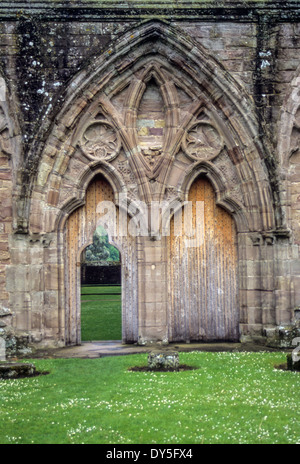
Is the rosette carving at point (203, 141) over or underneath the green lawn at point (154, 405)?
over

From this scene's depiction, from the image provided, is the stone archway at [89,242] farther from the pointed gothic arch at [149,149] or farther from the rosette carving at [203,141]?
the rosette carving at [203,141]

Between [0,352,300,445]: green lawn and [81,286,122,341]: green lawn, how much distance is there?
13.5ft

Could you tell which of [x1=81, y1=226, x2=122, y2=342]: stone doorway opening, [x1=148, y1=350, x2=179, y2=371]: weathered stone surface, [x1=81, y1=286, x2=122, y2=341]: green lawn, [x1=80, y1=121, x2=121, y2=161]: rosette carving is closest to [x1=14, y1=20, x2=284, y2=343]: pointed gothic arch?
[x1=80, y1=121, x2=121, y2=161]: rosette carving

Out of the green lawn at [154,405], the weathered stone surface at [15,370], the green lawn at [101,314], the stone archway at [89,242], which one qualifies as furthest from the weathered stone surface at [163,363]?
the green lawn at [101,314]

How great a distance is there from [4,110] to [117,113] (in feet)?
7.18

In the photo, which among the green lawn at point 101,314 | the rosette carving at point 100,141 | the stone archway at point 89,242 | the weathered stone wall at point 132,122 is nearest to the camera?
the weathered stone wall at point 132,122

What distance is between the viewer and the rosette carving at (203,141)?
36.7ft

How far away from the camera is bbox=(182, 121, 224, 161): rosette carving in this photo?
11.2m

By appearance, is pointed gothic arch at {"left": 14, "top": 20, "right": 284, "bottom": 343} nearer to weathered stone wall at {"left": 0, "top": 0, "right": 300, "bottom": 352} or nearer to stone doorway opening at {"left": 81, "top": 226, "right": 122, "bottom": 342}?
weathered stone wall at {"left": 0, "top": 0, "right": 300, "bottom": 352}

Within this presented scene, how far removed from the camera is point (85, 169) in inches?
432

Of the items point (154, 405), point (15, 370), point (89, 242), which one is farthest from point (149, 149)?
point (154, 405)

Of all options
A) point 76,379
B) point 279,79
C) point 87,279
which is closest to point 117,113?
point 279,79
